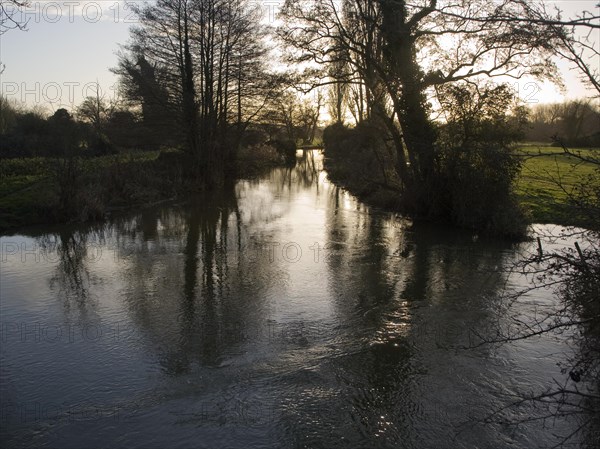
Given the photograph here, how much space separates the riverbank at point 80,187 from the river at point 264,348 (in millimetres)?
2853

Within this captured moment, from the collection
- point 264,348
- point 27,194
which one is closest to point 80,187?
point 27,194

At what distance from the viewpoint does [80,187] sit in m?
17.7

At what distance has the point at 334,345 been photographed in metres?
7.08

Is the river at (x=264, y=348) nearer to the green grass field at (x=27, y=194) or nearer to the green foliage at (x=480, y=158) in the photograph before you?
the green foliage at (x=480, y=158)

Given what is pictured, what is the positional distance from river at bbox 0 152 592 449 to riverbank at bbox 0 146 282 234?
2.85m

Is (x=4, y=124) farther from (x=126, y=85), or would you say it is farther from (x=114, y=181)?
(x=114, y=181)

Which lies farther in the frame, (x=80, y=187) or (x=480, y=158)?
(x=80, y=187)

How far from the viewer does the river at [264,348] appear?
16.7 feet

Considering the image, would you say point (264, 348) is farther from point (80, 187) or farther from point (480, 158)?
point (80, 187)

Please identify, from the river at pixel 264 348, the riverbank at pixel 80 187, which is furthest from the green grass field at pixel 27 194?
the river at pixel 264 348

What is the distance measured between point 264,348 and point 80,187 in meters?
13.4

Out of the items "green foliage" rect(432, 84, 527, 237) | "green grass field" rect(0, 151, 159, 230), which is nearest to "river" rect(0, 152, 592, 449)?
"green foliage" rect(432, 84, 527, 237)

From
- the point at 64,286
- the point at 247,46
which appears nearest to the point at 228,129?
the point at 247,46

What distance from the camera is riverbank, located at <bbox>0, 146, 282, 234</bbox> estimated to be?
16359mm
